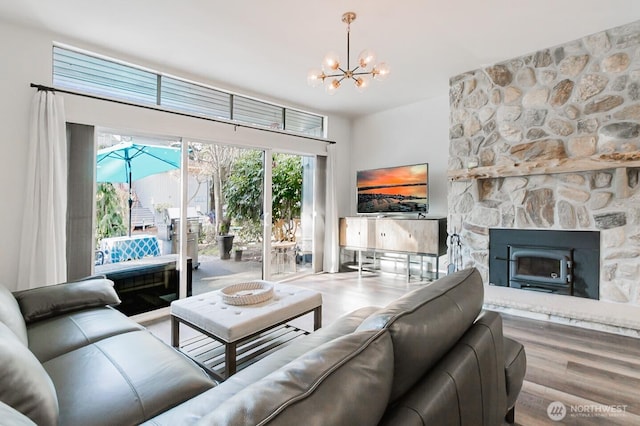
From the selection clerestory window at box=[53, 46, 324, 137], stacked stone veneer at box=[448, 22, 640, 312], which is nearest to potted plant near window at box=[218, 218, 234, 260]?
clerestory window at box=[53, 46, 324, 137]

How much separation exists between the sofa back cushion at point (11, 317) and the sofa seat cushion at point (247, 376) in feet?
3.11

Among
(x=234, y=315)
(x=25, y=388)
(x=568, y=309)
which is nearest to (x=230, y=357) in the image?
(x=234, y=315)

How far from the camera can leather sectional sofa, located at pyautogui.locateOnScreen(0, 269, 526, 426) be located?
638 mm

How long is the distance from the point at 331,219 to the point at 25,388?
4.49 m

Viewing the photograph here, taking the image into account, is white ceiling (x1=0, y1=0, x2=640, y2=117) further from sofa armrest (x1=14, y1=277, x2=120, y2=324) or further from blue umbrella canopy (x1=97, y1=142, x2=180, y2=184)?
sofa armrest (x1=14, y1=277, x2=120, y2=324)

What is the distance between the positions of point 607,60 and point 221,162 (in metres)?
4.21

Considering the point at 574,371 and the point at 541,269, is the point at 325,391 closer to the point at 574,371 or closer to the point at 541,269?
the point at 574,371

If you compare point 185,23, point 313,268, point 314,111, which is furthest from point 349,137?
point 185,23

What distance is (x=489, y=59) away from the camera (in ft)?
11.4

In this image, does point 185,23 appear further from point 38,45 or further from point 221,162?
point 221,162

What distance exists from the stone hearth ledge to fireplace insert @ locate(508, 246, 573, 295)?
0.29 feet

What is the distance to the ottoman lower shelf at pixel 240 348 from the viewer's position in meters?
2.29
